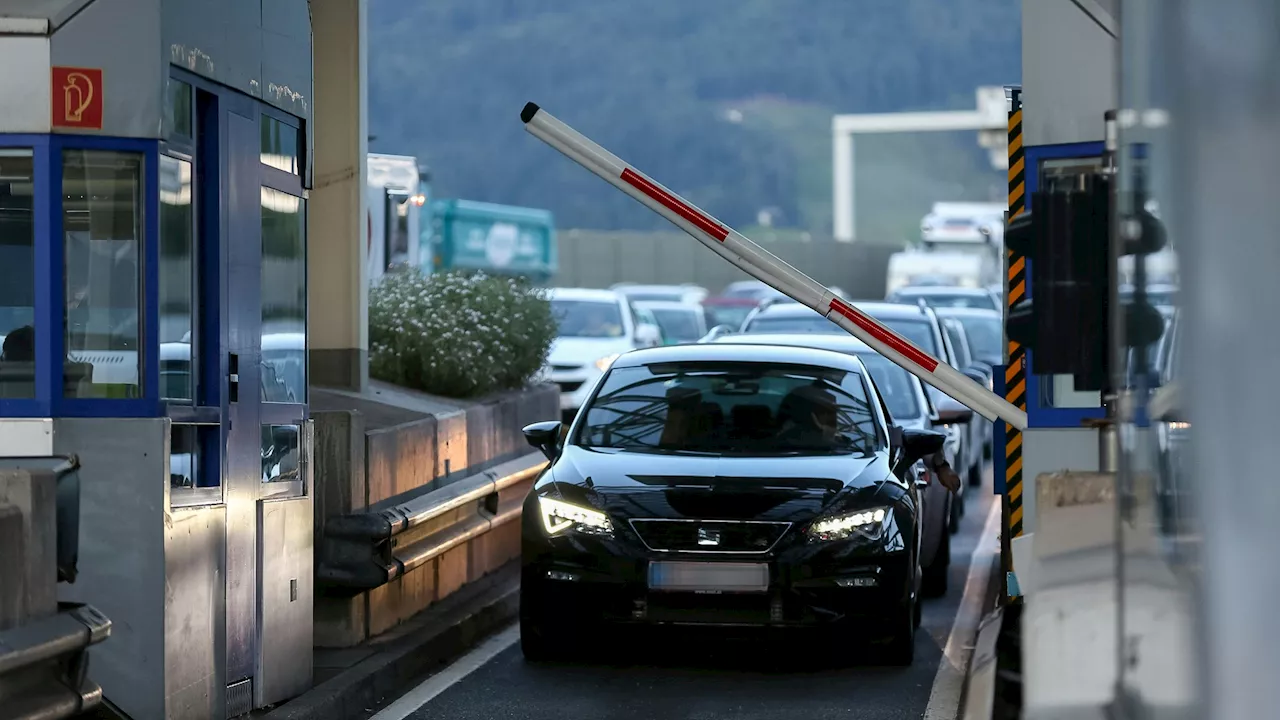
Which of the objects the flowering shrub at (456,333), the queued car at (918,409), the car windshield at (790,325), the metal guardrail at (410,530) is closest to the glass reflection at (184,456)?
the metal guardrail at (410,530)

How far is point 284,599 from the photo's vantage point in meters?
7.75

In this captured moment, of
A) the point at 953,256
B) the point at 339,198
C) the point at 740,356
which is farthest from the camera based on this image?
the point at 953,256

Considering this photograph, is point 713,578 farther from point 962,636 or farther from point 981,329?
point 981,329

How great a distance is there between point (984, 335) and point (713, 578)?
17091 millimetres

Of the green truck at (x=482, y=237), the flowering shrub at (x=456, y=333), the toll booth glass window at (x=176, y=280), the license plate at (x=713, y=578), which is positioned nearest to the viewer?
the toll booth glass window at (x=176, y=280)

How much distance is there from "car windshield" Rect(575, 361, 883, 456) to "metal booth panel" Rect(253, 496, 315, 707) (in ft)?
7.26

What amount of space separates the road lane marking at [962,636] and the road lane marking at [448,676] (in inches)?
83.5

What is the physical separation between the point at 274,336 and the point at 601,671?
2389 mm

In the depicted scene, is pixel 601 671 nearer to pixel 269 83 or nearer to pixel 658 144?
pixel 269 83

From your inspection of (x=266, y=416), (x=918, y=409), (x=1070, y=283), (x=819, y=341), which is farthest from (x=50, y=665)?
(x=819, y=341)

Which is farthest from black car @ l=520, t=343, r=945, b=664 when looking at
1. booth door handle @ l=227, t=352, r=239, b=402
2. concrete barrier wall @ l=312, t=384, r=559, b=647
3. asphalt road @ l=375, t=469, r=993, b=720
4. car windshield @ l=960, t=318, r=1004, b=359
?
car windshield @ l=960, t=318, r=1004, b=359

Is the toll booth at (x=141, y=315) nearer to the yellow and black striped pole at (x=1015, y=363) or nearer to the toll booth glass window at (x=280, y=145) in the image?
the toll booth glass window at (x=280, y=145)

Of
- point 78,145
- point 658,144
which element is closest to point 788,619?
point 78,145

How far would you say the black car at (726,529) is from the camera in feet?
28.3
